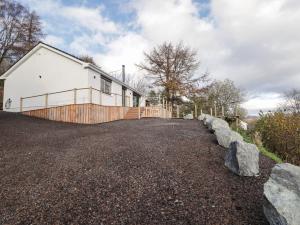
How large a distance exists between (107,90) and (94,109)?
6390mm

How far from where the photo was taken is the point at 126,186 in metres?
5.65

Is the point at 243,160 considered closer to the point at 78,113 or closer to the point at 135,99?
the point at 78,113

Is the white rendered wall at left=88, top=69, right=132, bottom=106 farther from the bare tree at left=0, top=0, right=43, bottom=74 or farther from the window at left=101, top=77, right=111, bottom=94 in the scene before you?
the bare tree at left=0, top=0, right=43, bottom=74

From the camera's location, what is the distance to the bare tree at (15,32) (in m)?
32.6

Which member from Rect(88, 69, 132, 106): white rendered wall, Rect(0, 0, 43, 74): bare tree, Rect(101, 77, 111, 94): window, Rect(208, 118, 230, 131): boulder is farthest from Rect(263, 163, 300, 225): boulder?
Rect(0, 0, 43, 74): bare tree

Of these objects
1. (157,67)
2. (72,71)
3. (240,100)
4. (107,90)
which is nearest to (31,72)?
(72,71)

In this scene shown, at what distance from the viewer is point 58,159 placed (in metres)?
7.52

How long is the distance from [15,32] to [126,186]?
34.0 metres

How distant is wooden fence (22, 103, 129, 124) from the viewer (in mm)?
16609

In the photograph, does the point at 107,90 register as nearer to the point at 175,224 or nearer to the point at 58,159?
the point at 58,159

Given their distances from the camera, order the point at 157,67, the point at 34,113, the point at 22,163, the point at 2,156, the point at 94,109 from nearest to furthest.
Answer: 1. the point at 22,163
2. the point at 2,156
3. the point at 94,109
4. the point at 34,113
5. the point at 157,67

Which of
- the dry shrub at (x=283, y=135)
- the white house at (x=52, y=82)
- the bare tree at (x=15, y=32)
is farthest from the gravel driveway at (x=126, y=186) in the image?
the bare tree at (x=15, y=32)

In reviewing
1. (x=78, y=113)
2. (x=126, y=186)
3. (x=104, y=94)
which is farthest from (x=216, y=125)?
(x=104, y=94)

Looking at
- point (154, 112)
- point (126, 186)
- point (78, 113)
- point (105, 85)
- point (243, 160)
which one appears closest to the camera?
point (126, 186)
